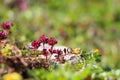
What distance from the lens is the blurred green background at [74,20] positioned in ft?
34.7

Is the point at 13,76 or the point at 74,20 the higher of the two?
the point at 74,20

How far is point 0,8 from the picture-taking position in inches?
468

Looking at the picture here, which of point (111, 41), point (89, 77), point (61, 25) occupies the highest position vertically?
point (61, 25)

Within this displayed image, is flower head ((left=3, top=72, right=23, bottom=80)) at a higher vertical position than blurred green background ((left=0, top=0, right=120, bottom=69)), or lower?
lower

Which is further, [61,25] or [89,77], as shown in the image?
[61,25]

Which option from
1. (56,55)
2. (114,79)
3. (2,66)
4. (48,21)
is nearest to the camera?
(2,66)

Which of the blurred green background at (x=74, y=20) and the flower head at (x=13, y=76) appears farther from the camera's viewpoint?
the blurred green background at (x=74, y=20)

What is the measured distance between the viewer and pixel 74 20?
12.5 metres

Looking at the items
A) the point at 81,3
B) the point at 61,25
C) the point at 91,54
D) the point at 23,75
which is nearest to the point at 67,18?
the point at 61,25

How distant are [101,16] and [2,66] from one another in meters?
10.0

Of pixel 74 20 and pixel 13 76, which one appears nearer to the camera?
pixel 13 76

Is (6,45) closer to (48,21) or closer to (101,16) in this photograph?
(48,21)

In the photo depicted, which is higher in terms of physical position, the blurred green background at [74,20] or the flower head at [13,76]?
the blurred green background at [74,20]

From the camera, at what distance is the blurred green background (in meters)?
10.6
